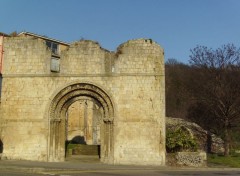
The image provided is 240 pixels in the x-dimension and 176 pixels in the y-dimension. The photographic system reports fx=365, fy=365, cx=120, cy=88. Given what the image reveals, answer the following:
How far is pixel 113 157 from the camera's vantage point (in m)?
18.9

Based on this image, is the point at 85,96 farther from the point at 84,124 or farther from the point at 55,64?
the point at 84,124

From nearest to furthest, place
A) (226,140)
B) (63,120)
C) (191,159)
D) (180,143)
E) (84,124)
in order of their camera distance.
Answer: (191,159) < (63,120) < (180,143) < (226,140) < (84,124)

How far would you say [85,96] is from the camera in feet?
64.9

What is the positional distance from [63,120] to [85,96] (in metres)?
1.76

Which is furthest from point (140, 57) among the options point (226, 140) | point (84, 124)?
point (84, 124)

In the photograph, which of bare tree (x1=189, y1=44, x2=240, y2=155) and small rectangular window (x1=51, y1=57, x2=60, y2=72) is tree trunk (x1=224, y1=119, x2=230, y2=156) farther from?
small rectangular window (x1=51, y1=57, x2=60, y2=72)

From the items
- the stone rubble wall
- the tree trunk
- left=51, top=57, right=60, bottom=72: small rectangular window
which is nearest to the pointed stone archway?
left=51, top=57, right=60, bottom=72: small rectangular window

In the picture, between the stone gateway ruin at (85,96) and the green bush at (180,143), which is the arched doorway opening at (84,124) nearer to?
the green bush at (180,143)

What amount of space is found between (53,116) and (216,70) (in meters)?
15.3

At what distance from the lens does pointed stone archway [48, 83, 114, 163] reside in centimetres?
1908

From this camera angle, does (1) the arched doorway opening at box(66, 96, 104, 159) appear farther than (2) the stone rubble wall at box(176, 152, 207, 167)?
Yes

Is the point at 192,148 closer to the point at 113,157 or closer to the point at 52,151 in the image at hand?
the point at 113,157

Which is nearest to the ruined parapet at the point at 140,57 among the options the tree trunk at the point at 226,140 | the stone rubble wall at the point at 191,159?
the stone rubble wall at the point at 191,159

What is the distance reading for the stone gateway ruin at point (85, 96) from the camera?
19.0 metres
